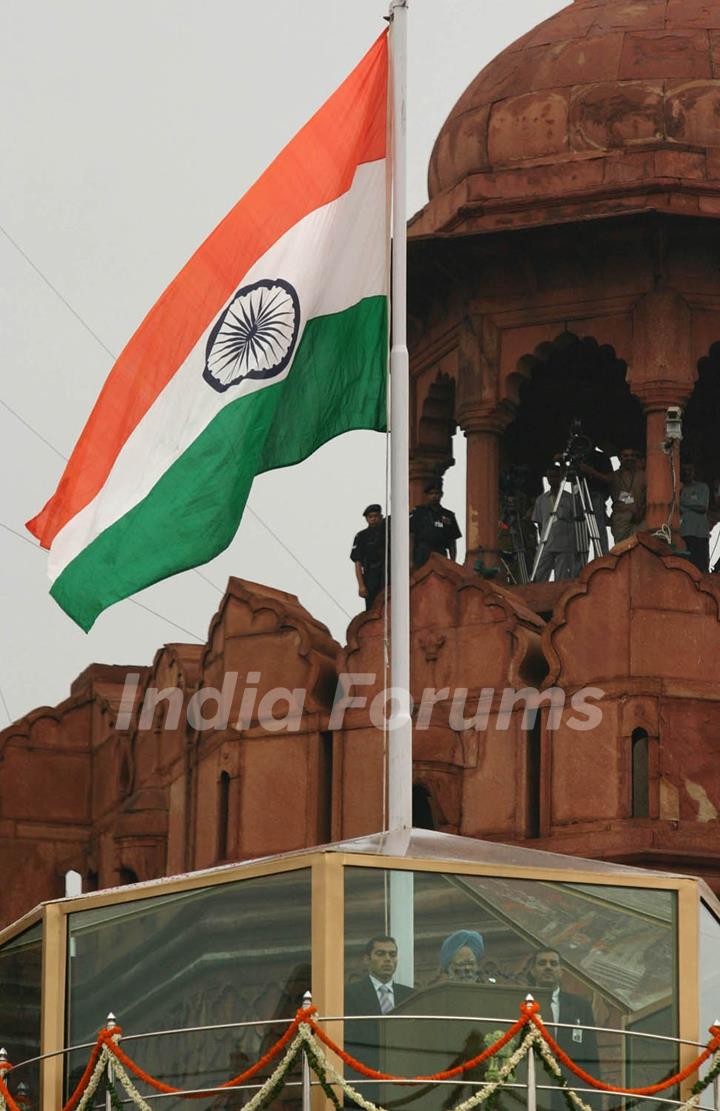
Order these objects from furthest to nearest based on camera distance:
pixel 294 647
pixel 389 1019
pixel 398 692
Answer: pixel 294 647 < pixel 398 692 < pixel 389 1019

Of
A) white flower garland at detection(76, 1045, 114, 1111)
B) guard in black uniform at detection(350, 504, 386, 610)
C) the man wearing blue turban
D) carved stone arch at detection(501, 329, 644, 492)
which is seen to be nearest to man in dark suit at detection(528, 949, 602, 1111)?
the man wearing blue turban

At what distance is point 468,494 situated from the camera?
41562mm

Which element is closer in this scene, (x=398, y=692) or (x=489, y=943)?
(x=489, y=943)

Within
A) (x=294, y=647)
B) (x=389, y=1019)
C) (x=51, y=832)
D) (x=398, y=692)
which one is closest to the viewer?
(x=389, y=1019)

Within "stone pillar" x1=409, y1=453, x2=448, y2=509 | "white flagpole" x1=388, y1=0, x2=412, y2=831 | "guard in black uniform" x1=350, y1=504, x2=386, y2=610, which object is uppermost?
"stone pillar" x1=409, y1=453, x2=448, y2=509

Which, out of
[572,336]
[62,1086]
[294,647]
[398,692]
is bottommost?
[62,1086]

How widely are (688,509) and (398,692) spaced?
533 inches

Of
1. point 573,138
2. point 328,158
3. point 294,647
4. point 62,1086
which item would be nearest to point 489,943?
point 62,1086

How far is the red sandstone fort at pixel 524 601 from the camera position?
125 ft

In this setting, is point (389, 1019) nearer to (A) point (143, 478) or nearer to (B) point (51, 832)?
(A) point (143, 478)

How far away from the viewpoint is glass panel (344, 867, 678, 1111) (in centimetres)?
2503

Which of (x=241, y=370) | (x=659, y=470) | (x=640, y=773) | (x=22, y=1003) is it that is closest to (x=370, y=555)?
(x=659, y=470)

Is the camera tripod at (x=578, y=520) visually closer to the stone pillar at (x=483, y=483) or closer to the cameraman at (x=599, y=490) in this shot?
the cameraman at (x=599, y=490)

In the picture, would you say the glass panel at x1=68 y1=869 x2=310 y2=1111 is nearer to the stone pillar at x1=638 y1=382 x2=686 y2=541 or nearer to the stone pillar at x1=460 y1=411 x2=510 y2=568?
the stone pillar at x1=638 y1=382 x2=686 y2=541
